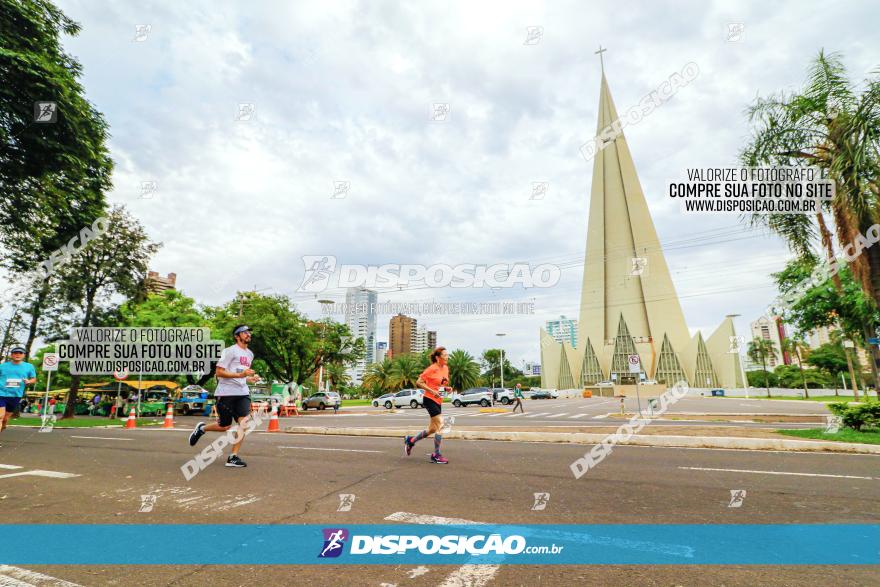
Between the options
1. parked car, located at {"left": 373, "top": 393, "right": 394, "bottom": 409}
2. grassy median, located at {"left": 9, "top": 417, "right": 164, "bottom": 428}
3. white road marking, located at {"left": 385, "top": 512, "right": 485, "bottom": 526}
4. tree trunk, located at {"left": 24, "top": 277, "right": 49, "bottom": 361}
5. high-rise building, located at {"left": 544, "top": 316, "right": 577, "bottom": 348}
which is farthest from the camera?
high-rise building, located at {"left": 544, "top": 316, "right": 577, "bottom": 348}

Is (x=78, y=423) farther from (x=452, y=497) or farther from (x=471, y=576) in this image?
(x=471, y=576)

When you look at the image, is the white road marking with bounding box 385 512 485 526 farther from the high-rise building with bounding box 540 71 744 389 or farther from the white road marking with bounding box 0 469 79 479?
the high-rise building with bounding box 540 71 744 389

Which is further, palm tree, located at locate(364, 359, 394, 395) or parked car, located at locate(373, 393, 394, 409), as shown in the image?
palm tree, located at locate(364, 359, 394, 395)

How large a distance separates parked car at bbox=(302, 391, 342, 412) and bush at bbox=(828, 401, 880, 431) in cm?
2987

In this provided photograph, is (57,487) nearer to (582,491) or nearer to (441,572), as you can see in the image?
(441,572)

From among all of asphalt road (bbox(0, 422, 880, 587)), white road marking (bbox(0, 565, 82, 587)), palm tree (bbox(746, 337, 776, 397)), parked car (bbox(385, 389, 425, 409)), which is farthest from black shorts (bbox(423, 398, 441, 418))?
palm tree (bbox(746, 337, 776, 397))

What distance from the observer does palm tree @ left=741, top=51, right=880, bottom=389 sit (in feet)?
31.1

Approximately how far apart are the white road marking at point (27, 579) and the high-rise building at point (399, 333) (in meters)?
99.8

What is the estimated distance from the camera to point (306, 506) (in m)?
4.32

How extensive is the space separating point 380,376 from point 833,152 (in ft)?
193

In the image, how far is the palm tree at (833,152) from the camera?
31.1 ft

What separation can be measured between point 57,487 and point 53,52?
42.8ft

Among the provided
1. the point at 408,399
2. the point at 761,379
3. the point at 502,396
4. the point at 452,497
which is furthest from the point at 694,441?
the point at 761,379

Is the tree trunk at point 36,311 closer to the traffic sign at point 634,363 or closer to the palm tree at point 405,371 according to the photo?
the traffic sign at point 634,363
